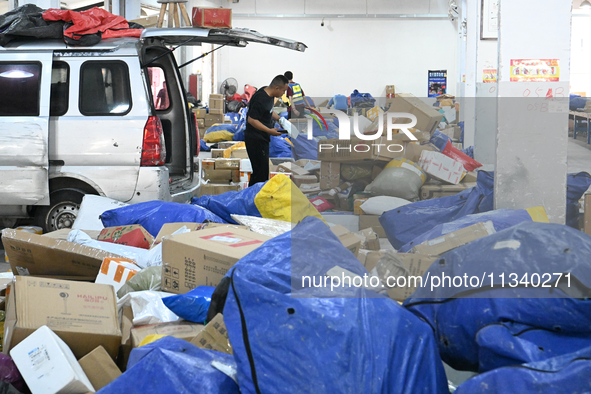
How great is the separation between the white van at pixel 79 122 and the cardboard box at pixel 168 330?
2119 mm

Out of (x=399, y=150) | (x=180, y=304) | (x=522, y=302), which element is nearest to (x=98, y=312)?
(x=180, y=304)

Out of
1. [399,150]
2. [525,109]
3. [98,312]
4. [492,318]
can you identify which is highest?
[525,109]

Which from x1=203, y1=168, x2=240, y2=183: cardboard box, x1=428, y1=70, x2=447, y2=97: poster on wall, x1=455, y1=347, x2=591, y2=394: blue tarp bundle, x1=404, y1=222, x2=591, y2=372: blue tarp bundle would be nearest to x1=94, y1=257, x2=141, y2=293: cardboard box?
x1=404, y1=222, x2=591, y2=372: blue tarp bundle

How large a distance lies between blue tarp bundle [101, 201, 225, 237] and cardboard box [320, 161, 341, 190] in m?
1.80

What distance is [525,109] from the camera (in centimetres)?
388

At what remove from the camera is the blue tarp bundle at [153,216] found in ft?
12.7

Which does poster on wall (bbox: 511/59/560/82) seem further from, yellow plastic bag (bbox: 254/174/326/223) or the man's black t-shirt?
the man's black t-shirt

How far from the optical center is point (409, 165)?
5266 mm

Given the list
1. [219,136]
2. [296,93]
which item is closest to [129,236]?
[219,136]

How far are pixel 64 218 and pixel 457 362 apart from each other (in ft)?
11.9

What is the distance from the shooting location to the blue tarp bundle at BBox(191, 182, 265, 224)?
3928 millimetres

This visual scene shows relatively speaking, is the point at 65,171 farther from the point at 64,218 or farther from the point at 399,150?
the point at 399,150

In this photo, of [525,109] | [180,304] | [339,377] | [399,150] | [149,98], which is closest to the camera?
[339,377]

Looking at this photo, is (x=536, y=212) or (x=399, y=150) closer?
(x=536, y=212)
